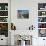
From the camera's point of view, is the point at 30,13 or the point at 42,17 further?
the point at 42,17

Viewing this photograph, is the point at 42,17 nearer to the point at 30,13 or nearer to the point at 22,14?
the point at 30,13

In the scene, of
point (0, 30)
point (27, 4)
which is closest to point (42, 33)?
point (27, 4)

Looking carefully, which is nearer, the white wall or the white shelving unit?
the white wall

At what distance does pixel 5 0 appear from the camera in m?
6.59

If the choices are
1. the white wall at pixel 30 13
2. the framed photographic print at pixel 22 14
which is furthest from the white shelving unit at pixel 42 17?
the framed photographic print at pixel 22 14

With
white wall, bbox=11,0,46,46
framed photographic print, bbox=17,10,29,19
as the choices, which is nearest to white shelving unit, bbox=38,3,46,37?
white wall, bbox=11,0,46,46

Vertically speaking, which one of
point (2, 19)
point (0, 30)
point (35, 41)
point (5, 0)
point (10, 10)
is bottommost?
point (35, 41)

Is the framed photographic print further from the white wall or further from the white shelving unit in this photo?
the white shelving unit

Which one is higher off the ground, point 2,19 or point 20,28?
point 2,19

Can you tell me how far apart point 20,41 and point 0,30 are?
123 centimetres

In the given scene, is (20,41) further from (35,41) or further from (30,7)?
(30,7)

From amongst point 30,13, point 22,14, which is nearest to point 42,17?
point 30,13

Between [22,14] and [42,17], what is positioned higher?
[22,14]

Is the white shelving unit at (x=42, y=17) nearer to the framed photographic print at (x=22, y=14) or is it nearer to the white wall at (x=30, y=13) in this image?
the white wall at (x=30, y=13)
